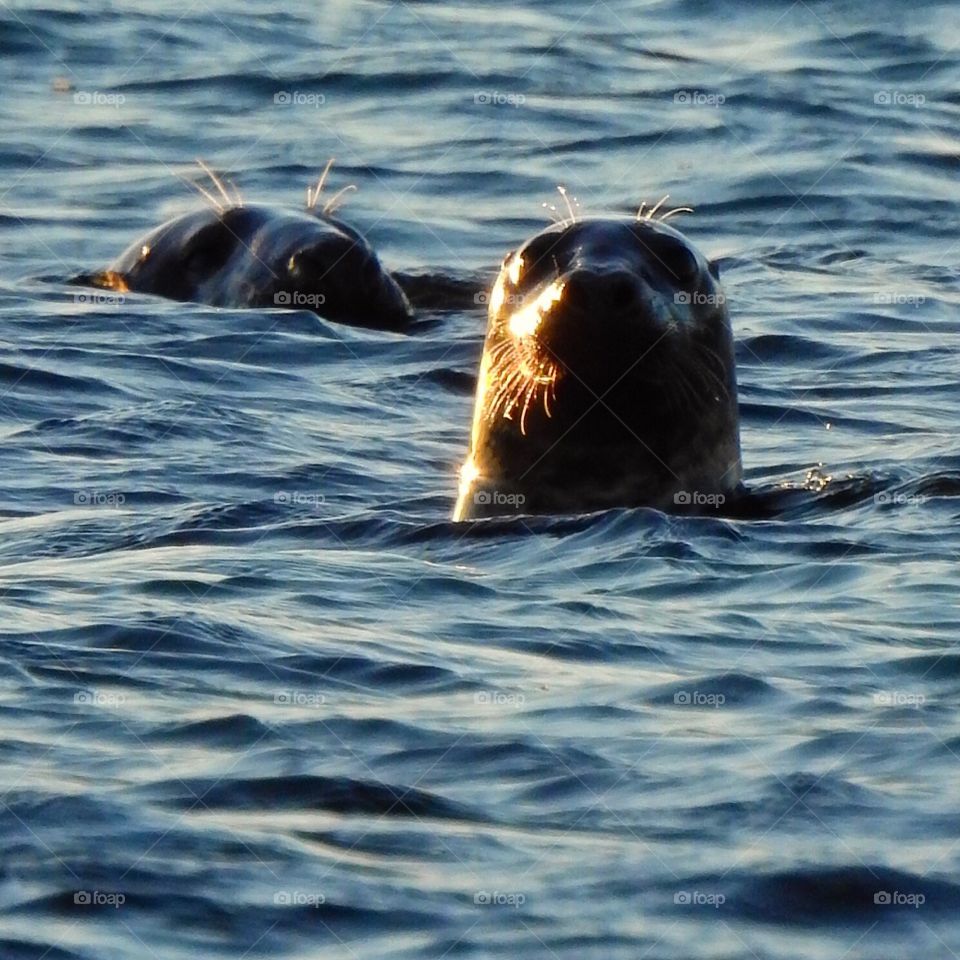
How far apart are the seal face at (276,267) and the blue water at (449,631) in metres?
0.31

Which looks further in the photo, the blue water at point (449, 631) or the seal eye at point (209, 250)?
the seal eye at point (209, 250)

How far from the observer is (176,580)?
8.37m

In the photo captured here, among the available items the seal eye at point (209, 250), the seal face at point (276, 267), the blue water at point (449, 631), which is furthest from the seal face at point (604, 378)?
the seal eye at point (209, 250)

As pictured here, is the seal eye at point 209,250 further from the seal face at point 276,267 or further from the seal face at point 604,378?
the seal face at point 604,378

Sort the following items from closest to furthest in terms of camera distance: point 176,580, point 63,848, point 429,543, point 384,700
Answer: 1. point 63,848
2. point 384,700
3. point 176,580
4. point 429,543

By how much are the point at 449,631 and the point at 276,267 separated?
6.70m

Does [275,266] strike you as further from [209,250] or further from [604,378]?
[604,378]

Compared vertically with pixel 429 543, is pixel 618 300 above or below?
above

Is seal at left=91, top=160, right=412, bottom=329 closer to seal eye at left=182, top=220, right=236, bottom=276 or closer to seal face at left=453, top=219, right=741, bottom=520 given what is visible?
seal eye at left=182, top=220, right=236, bottom=276

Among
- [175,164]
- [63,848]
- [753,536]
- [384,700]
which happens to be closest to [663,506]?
[753,536]

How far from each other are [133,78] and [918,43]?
6.61m

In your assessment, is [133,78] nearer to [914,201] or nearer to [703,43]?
[703,43]

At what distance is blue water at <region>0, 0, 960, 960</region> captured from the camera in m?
5.54

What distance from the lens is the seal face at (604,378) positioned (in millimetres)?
8789
